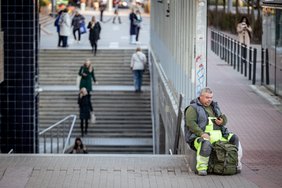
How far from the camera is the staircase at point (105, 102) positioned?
29594 millimetres

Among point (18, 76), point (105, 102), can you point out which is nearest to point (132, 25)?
point (105, 102)

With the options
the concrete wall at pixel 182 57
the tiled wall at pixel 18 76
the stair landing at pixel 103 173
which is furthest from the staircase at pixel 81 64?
the stair landing at pixel 103 173

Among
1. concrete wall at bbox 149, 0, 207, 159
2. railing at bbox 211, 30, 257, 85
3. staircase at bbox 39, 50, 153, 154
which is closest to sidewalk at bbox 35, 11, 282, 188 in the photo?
railing at bbox 211, 30, 257, 85

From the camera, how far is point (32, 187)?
1277 centimetres

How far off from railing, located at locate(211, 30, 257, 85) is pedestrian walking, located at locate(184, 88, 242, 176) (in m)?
12.4

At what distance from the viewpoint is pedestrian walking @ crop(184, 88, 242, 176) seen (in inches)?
524

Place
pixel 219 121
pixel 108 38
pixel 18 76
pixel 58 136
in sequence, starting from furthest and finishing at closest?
pixel 108 38 → pixel 58 136 → pixel 18 76 → pixel 219 121

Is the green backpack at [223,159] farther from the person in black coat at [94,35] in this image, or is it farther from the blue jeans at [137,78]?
the person in black coat at [94,35]

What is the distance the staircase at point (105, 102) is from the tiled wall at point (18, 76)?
23.9 feet

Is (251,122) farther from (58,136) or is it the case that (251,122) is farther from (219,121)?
(58,136)

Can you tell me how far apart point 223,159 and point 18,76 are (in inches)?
343

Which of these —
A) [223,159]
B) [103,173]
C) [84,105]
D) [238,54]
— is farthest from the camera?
[238,54]

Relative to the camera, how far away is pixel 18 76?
20.9 metres

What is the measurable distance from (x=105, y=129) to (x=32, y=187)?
18.2 m
